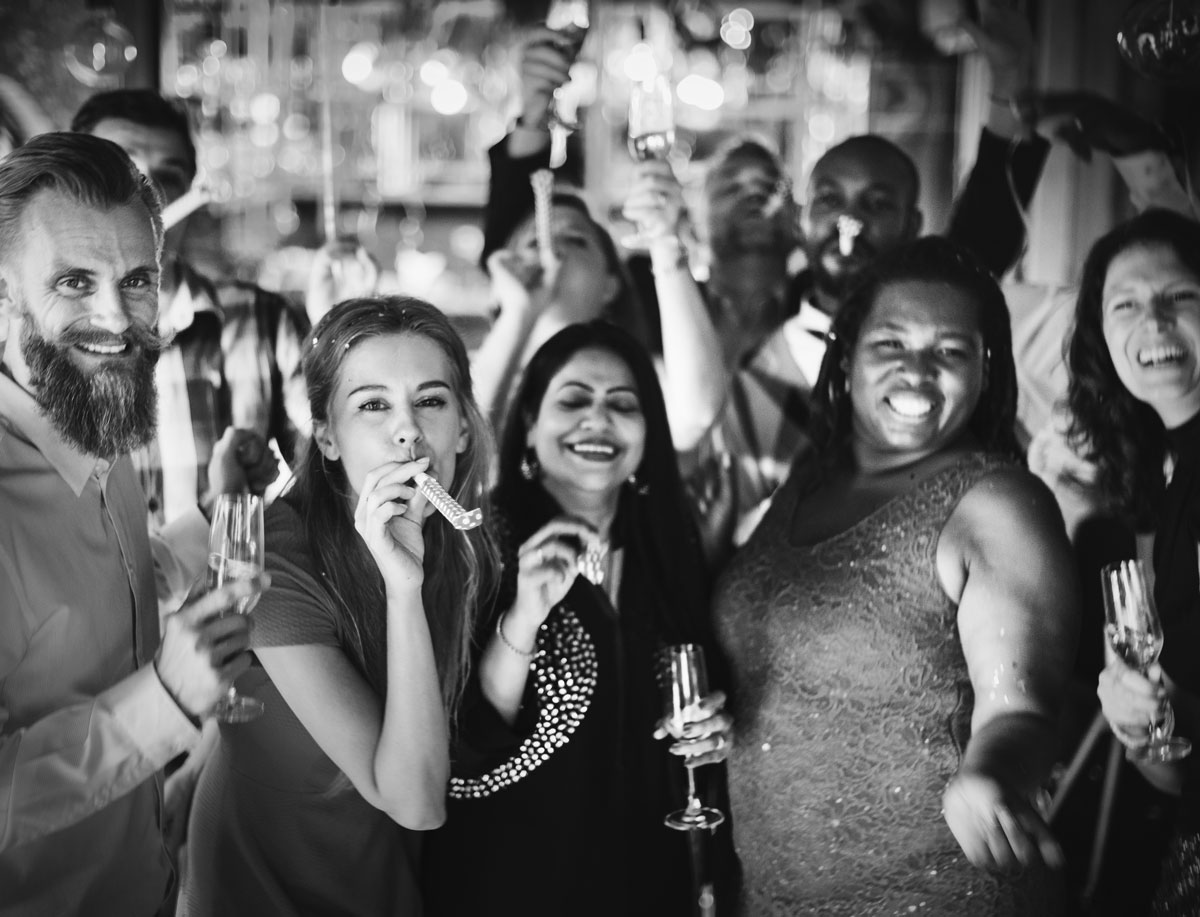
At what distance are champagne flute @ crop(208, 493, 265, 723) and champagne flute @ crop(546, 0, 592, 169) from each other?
1632 mm

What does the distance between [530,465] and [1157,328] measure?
120 centimetres

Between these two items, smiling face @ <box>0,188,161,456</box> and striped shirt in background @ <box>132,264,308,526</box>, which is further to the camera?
striped shirt in background @ <box>132,264,308,526</box>

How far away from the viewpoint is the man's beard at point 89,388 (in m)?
1.64

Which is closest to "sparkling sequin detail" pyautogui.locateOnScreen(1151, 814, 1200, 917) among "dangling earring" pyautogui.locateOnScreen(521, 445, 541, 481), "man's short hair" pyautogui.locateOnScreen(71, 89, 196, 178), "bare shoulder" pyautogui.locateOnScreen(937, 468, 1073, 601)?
"bare shoulder" pyautogui.locateOnScreen(937, 468, 1073, 601)

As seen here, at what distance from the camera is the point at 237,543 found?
1604 mm

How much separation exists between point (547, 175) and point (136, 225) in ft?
4.40

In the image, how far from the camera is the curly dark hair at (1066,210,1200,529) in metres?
2.41

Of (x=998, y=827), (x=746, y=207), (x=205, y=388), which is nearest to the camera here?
(x=998, y=827)

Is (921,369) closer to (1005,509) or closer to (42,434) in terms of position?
(1005,509)

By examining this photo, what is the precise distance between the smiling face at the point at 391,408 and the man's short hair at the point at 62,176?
40 cm

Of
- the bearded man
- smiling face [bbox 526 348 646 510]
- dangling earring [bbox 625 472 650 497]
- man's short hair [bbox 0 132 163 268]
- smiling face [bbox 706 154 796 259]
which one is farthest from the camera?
smiling face [bbox 706 154 796 259]

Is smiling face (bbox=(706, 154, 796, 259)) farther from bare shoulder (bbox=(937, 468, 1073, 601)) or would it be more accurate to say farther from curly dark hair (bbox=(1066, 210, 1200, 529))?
bare shoulder (bbox=(937, 468, 1073, 601))

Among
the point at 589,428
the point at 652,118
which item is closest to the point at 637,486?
the point at 589,428

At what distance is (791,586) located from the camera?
201 centimetres
